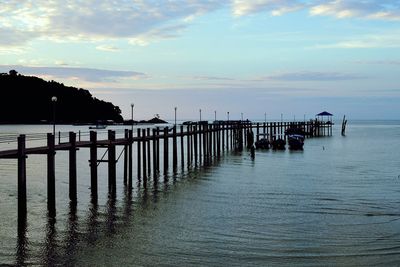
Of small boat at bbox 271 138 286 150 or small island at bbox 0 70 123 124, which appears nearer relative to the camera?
small boat at bbox 271 138 286 150

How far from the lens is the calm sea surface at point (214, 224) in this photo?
15.9 metres

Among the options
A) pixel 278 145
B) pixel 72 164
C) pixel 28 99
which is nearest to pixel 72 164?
pixel 72 164

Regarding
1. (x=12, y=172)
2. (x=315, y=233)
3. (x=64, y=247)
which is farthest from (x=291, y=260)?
(x=12, y=172)

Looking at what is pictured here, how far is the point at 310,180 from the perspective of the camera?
3603 cm

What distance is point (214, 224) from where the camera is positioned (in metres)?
20.6

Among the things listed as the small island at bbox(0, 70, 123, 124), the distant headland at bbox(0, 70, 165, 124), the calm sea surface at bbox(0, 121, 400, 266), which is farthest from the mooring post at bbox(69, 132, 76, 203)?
the small island at bbox(0, 70, 123, 124)

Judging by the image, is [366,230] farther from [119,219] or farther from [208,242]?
[119,219]

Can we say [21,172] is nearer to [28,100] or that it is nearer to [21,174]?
[21,174]

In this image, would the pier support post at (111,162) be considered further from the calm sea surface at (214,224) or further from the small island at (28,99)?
the small island at (28,99)

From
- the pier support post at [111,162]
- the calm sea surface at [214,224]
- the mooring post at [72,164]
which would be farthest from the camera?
the pier support post at [111,162]

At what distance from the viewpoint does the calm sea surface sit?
1594 cm

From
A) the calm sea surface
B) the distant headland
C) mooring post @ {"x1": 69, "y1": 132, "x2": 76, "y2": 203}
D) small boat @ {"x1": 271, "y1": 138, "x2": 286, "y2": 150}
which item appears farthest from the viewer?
the distant headland

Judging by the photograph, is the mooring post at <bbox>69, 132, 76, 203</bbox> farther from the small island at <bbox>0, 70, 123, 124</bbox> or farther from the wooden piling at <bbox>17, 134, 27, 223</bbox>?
the small island at <bbox>0, 70, 123, 124</bbox>

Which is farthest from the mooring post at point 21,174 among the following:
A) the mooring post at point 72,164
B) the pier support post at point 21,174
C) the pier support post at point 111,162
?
the pier support post at point 111,162
